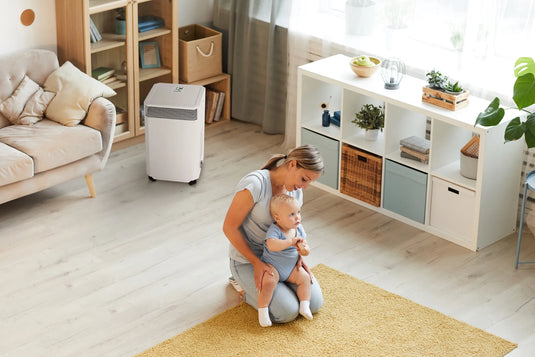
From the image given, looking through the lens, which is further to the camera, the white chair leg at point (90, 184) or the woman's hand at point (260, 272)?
the white chair leg at point (90, 184)

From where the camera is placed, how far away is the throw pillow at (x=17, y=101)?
15.1 feet

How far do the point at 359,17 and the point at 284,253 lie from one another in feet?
6.61

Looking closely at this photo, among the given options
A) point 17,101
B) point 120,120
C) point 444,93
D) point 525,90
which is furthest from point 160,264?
point 525,90

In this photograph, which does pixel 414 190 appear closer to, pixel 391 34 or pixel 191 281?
pixel 391 34

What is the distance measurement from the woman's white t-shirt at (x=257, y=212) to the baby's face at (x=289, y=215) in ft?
0.31

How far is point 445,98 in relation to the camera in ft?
13.7

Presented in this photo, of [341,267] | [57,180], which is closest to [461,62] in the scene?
[341,267]

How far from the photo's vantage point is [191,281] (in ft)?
12.9

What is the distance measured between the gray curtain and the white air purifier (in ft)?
2.62

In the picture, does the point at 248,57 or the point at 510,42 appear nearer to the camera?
the point at 510,42

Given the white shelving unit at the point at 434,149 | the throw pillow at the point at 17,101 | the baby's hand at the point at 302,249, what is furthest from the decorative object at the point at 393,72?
the throw pillow at the point at 17,101

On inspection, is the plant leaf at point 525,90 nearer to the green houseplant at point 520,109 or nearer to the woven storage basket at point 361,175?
the green houseplant at point 520,109

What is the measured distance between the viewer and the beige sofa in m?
4.25

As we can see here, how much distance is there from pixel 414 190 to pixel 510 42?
94cm
